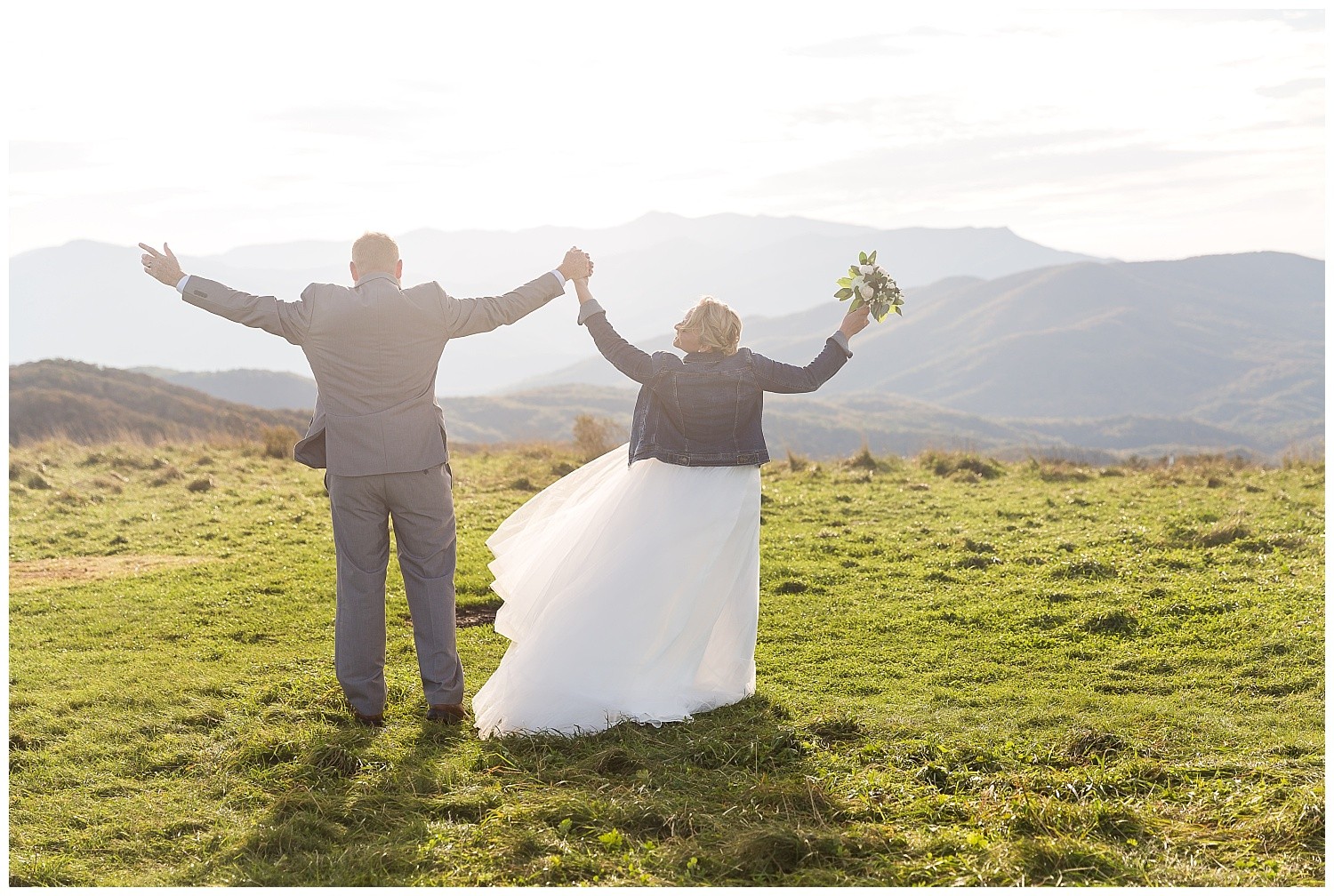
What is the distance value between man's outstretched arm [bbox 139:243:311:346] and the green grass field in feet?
7.98

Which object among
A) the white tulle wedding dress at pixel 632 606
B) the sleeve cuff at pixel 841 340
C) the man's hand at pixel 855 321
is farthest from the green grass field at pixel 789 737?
the man's hand at pixel 855 321

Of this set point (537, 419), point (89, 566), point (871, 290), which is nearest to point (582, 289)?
point (871, 290)

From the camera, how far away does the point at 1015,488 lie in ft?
55.9

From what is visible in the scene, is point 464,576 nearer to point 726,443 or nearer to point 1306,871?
point 726,443

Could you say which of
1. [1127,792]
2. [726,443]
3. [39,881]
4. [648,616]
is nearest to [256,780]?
[39,881]

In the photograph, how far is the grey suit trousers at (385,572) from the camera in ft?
21.3

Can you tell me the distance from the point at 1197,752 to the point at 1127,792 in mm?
933

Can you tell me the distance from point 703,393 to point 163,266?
3437mm

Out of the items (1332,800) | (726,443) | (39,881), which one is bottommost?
(39,881)

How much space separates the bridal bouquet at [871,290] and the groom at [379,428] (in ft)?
6.05

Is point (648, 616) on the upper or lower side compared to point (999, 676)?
upper

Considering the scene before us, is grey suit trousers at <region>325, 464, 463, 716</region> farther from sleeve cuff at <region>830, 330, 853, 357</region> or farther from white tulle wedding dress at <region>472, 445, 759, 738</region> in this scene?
sleeve cuff at <region>830, 330, 853, 357</region>

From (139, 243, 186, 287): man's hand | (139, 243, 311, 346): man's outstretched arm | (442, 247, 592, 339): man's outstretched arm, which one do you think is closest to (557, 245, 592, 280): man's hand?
(442, 247, 592, 339): man's outstretched arm

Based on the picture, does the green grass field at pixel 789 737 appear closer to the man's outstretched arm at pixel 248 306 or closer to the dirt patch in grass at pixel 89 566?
the dirt patch in grass at pixel 89 566
